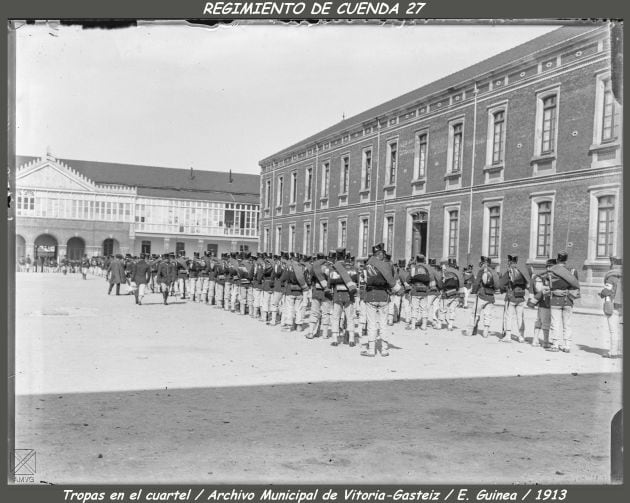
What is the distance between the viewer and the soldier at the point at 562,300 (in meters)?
11.5

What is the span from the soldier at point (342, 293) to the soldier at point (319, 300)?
0.71 m

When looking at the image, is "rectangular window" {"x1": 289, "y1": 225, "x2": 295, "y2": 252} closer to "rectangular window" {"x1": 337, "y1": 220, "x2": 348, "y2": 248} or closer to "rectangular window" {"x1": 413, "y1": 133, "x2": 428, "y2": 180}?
"rectangular window" {"x1": 337, "y1": 220, "x2": 348, "y2": 248}

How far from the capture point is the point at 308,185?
40156mm

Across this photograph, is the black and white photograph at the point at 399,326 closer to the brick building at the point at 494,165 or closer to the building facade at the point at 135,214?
the brick building at the point at 494,165

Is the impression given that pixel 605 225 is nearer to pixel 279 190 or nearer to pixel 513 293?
pixel 513 293

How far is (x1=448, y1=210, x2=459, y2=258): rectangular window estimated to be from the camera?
26750 millimetres

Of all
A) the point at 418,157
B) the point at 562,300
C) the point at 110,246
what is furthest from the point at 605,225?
the point at 110,246

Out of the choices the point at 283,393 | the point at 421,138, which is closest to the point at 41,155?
the point at 283,393

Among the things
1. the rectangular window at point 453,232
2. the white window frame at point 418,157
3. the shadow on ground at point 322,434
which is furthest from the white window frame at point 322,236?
the shadow on ground at point 322,434

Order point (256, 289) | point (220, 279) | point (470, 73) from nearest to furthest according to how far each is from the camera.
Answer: point (256, 289), point (220, 279), point (470, 73)

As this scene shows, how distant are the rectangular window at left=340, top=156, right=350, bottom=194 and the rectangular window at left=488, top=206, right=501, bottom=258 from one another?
1179 centimetres

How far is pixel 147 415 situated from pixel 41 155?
10.3 feet

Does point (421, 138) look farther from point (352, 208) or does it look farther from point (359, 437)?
point (359, 437)

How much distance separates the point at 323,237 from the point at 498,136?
16.3m
